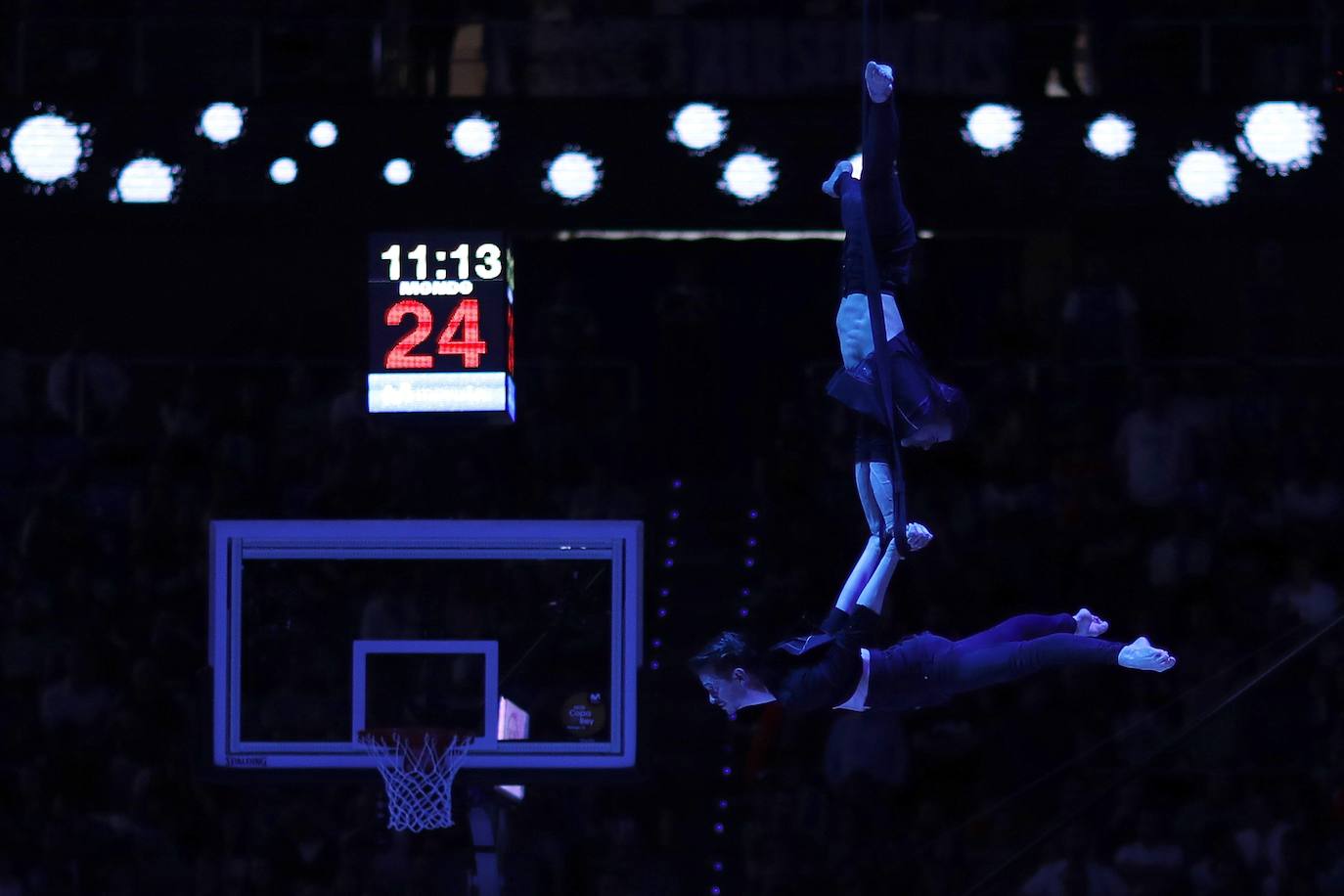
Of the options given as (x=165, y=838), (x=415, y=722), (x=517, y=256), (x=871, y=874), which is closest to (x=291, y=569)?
(x=415, y=722)

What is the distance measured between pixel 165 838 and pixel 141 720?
0.74m

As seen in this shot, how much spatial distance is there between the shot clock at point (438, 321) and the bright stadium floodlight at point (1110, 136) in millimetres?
3580

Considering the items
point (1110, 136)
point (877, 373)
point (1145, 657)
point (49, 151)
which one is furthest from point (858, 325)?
point (49, 151)

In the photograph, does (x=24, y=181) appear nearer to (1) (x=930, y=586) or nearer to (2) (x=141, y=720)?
(2) (x=141, y=720)

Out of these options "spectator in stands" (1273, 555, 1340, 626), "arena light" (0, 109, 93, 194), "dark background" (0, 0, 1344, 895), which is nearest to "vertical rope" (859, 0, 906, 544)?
"dark background" (0, 0, 1344, 895)

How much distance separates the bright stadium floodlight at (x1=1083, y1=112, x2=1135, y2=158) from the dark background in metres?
0.06

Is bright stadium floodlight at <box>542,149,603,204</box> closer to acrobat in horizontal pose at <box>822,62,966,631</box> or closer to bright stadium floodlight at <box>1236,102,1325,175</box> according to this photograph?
bright stadium floodlight at <box>1236,102,1325,175</box>

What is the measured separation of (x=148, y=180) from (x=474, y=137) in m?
1.92

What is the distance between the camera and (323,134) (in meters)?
15.1

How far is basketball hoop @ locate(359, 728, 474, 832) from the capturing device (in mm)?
12453

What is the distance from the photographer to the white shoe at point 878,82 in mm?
8312

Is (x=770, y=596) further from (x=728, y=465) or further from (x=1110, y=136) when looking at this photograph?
(x=1110, y=136)

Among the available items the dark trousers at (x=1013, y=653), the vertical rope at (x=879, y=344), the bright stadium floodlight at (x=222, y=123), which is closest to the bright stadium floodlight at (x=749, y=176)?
the bright stadium floodlight at (x=222, y=123)

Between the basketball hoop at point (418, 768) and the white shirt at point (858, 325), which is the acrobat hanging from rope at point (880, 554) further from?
the basketball hoop at point (418, 768)
